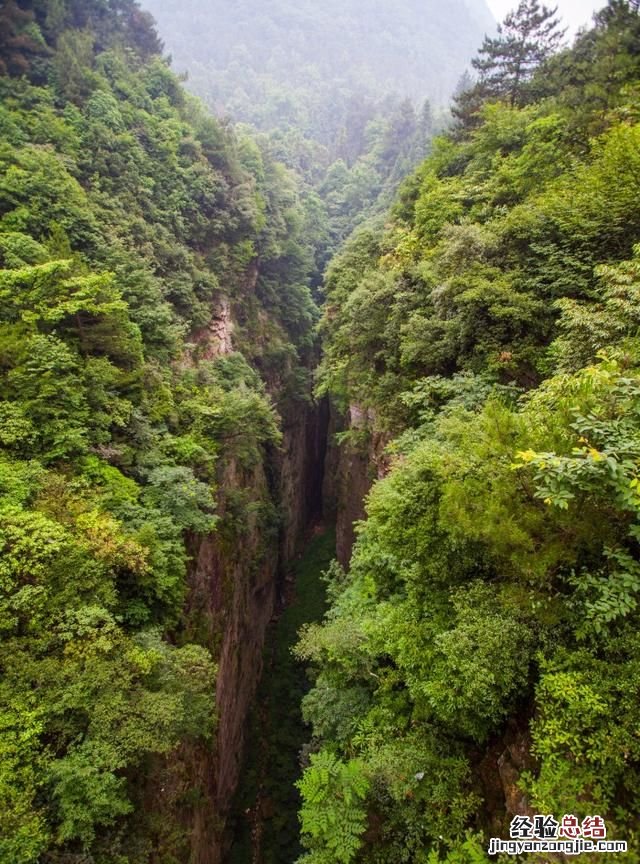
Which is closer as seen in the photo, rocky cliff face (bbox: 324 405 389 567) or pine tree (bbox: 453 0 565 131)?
rocky cliff face (bbox: 324 405 389 567)

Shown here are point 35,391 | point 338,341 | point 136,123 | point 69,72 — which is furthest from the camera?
point 136,123

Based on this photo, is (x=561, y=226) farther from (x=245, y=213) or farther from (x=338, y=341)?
(x=245, y=213)

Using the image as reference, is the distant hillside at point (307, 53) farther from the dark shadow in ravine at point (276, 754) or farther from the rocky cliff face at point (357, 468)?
the dark shadow in ravine at point (276, 754)

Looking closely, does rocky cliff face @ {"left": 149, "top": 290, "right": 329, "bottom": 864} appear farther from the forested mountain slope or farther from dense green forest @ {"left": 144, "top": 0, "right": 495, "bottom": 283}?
dense green forest @ {"left": 144, "top": 0, "right": 495, "bottom": 283}

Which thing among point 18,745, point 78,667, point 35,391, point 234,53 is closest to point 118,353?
point 35,391

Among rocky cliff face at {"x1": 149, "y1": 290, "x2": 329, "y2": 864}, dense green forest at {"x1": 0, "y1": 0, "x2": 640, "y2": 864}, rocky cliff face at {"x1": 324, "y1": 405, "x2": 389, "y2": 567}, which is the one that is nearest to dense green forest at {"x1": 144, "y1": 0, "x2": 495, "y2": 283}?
rocky cliff face at {"x1": 149, "y1": 290, "x2": 329, "y2": 864}
